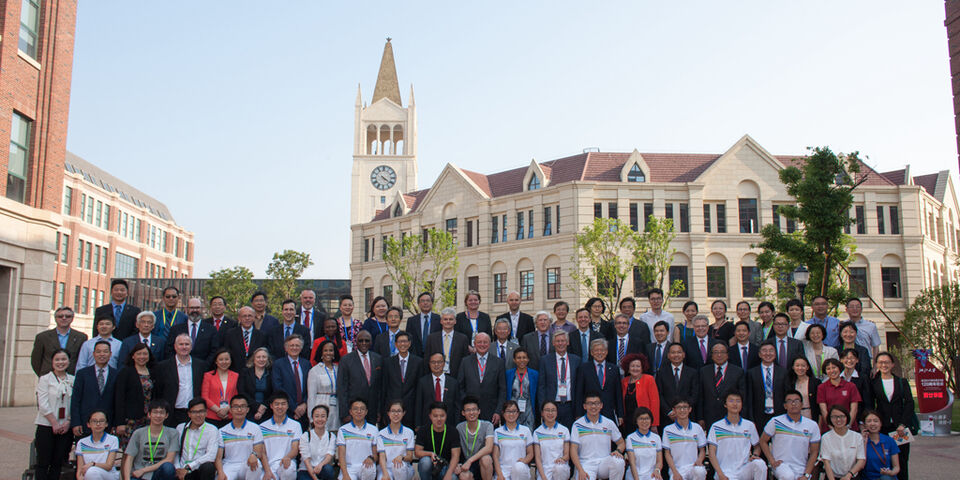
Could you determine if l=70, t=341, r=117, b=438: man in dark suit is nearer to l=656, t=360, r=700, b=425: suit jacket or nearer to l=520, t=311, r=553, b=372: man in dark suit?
l=520, t=311, r=553, b=372: man in dark suit

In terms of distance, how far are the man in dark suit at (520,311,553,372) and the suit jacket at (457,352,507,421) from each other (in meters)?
0.74

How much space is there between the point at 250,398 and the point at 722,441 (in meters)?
6.24

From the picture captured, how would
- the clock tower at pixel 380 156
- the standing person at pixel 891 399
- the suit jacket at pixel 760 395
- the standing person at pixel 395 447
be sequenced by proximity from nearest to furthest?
the standing person at pixel 395 447 → the standing person at pixel 891 399 → the suit jacket at pixel 760 395 → the clock tower at pixel 380 156

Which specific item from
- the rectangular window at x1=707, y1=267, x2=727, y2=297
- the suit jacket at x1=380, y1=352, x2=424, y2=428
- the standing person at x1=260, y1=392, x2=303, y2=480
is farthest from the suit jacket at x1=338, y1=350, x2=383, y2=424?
the rectangular window at x1=707, y1=267, x2=727, y2=297

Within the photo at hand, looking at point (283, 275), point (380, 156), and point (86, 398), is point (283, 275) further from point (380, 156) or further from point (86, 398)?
point (86, 398)

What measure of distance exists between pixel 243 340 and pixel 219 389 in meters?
1.27

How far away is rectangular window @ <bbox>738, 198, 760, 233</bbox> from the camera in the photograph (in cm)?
4166

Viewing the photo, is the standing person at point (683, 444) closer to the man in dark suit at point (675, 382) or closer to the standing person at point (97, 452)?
the man in dark suit at point (675, 382)

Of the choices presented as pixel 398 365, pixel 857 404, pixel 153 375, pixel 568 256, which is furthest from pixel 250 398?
pixel 568 256

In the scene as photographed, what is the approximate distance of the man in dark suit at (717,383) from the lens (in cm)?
1005

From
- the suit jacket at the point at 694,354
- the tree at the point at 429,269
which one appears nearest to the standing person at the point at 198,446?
the suit jacket at the point at 694,354

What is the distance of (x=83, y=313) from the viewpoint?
2263 inches

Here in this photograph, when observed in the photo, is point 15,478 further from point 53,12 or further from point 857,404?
point 53,12

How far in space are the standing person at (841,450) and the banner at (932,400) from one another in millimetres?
7786
